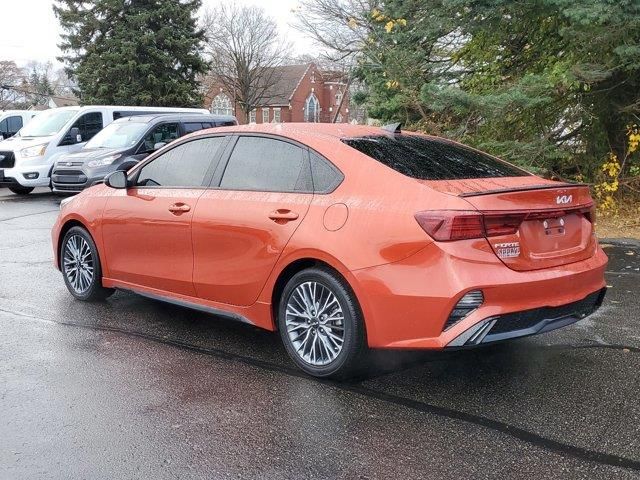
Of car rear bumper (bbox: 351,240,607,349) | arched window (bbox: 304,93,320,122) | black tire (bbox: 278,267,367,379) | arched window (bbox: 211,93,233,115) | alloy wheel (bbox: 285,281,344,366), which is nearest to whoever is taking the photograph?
car rear bumper (bbox: 351,240,607,349)

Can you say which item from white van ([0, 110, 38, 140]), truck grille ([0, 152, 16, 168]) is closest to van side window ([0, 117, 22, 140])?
white van ([0, 110, 38, 140])

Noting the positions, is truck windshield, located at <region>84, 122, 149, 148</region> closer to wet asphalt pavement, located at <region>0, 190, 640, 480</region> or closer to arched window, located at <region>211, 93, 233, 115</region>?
wet asphalt pavement, located at <region>0, 190, 640, 480</region>

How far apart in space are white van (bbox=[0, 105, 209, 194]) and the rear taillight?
1353cm

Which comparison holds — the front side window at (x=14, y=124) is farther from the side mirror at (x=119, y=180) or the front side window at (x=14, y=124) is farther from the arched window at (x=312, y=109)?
the arched window at (x=312, y=109)

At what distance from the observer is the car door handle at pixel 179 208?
4.79 meters

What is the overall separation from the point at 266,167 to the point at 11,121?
18.5 metres

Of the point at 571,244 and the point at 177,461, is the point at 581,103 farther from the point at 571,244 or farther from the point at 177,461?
the point at 177,461

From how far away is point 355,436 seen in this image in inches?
130

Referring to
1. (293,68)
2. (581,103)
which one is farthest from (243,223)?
(293,68)

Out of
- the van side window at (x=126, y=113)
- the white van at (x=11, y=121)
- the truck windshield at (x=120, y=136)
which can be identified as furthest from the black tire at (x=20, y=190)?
the white van at (x=11, y=121)

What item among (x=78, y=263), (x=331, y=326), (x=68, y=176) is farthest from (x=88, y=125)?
(x=331, y=326)

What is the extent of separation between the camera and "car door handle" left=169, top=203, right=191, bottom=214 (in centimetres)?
479

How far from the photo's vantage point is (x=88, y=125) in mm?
15742

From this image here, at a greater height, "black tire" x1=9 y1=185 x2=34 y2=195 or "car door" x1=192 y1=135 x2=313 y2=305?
"car door" x1=192 y1=135 x2=313 y2=305
